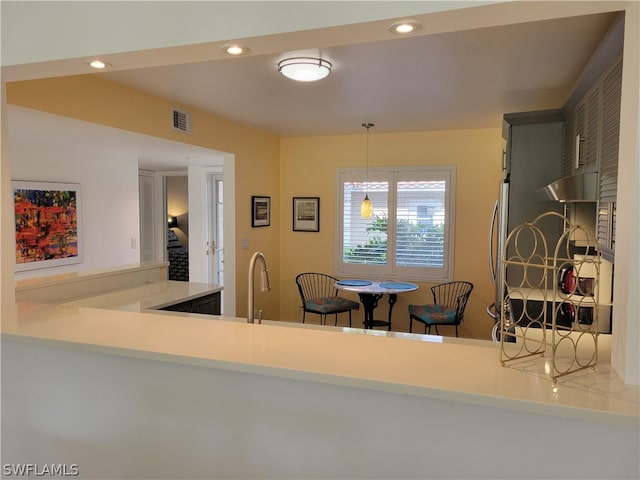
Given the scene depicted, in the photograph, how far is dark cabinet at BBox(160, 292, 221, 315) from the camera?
11.3ft

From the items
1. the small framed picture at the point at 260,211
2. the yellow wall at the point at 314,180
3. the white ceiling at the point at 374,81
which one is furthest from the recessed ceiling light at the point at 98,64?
the small framed picture at the point at 260,211

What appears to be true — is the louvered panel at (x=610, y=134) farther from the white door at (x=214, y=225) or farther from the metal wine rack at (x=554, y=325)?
the white door at (x=214, y=225)

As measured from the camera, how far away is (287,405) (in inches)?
58.9

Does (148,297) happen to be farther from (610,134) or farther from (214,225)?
(610,134)

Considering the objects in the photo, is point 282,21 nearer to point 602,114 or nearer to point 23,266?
point 602,114

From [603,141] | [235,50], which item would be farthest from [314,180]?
[235,50]

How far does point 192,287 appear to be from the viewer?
394 cm

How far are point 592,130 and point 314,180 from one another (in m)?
3.42

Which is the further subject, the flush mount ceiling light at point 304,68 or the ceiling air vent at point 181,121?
the ceiling air vent at point 181,121

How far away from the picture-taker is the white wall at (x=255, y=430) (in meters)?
1.24

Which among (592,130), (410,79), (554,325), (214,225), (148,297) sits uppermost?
(410,79)

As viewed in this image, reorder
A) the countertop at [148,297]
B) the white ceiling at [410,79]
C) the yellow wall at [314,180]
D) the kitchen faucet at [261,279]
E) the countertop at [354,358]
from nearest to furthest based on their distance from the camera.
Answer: the countertop at [354,358], the kitchen faucet at [261,279], the white ceiling at [410,79], the countertop at [148,297], the yellow wall at [314,180]

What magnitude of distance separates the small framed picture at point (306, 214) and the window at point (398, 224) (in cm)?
30

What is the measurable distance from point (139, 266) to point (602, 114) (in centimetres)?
356
